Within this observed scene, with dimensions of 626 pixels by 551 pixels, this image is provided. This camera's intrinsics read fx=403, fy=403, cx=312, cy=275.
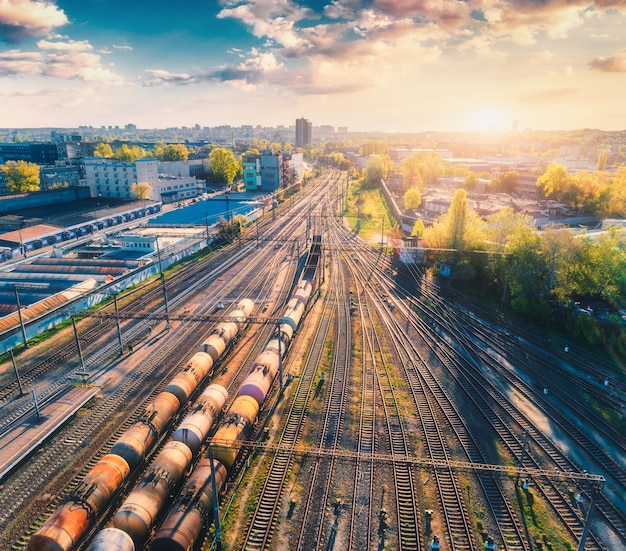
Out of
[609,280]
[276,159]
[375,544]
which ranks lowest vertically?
[375,544]

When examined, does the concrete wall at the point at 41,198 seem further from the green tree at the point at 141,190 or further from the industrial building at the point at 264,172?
the industrial building at the point at 264,172

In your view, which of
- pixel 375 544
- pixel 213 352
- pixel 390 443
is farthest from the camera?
pixel 213 352

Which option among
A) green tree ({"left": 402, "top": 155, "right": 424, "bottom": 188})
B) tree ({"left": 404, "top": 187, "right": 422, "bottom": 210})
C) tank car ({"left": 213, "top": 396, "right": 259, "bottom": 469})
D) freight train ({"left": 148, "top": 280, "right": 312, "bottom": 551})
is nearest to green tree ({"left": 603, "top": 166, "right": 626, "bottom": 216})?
tree ({"left": 404, "top": 187, "right": 422, "bottom": 210})

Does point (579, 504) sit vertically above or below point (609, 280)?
below

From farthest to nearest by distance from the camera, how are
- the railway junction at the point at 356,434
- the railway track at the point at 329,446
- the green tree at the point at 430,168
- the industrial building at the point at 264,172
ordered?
the industrial building at the point at 264,172, the green tree at the point at 430,168, the railway junction at the point at 356,434, the railway track at the point at 329,446

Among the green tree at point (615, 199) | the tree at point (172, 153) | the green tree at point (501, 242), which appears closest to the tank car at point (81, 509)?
the green tree at point (501, 242)

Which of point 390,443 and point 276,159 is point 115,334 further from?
point 276,159

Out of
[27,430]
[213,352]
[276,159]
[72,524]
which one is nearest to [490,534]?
[72,524]
